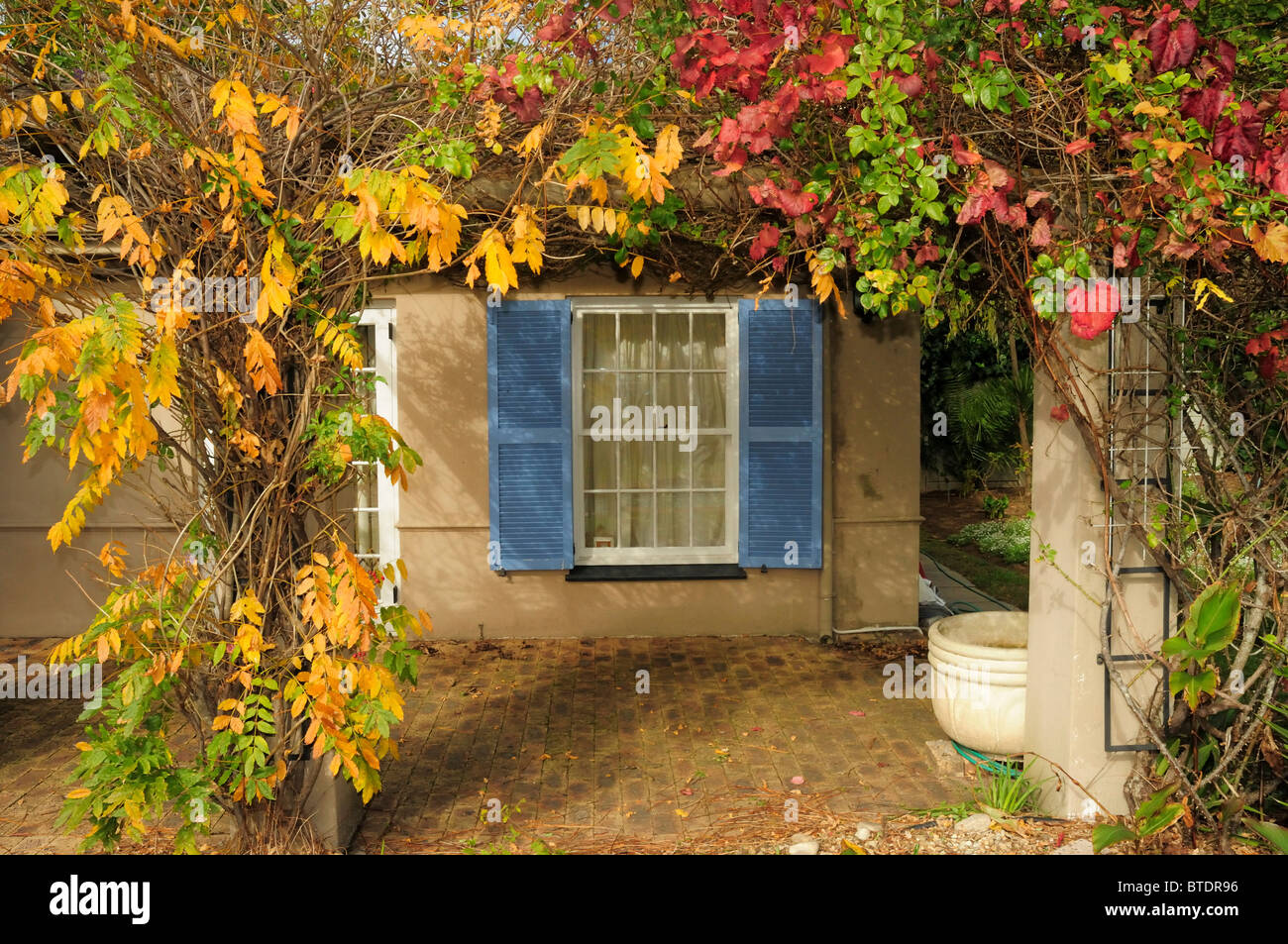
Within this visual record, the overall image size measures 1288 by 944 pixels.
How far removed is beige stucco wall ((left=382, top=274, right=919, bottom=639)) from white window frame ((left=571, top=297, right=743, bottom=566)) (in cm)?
14

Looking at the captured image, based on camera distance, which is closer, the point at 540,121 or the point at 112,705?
the point at 112,705

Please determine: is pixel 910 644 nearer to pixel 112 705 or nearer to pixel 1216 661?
pixel 1216 661

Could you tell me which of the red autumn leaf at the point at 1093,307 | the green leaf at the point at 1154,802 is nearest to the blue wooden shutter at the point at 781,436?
the red autumn leaf at the point at 1093,307

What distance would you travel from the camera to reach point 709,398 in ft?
24.6

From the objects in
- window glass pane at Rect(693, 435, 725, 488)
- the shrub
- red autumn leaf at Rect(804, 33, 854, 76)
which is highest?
red autumn leaf at Rect(804, 33, 854, 76)

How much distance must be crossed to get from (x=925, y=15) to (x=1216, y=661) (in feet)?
A: 8.80

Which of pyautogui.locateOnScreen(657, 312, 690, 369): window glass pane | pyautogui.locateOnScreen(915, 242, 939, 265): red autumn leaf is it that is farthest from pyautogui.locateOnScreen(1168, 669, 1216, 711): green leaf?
pyautogui.locateOnScreen(657, 312, 690, 369): window glass pane

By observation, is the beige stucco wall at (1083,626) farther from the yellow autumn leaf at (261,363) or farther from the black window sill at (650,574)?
the black window sill at (650,574)

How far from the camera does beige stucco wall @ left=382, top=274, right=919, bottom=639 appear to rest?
721 cm

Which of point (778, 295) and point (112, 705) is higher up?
point (778, 295)

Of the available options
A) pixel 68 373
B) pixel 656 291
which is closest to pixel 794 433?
pixel 656 291

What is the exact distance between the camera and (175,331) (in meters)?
3.50

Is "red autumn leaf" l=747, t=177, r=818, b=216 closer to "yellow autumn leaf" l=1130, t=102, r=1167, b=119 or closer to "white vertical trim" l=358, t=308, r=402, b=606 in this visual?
"yellow autumn leaf" l=1130, t=102, r=1167, b=119

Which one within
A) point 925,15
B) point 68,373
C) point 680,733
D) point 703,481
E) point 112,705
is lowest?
point 680,733
